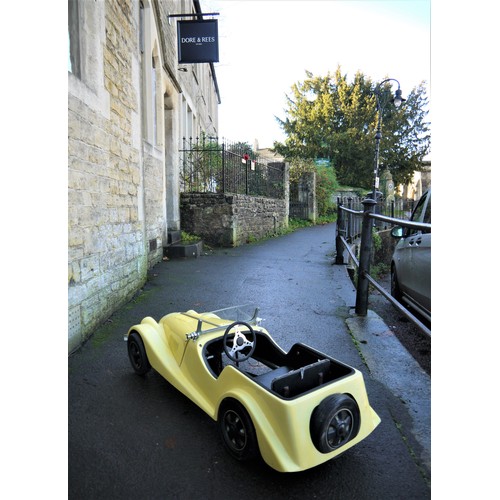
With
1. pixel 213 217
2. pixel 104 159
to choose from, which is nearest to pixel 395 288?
pixel 104 159

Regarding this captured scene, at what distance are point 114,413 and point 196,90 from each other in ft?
46.3

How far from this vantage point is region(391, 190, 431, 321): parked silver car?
3.77 m

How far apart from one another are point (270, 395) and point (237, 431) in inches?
12.7

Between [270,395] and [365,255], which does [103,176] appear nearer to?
[365,255]

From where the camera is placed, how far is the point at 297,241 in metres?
11.6

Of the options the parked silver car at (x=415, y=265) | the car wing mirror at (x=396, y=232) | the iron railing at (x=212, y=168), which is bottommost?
the parked silver car at (x=415, y=265)

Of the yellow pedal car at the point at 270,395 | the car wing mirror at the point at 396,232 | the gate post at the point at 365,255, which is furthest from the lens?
the car wing mirror at the point at 396,232

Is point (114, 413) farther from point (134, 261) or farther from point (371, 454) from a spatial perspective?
point (134, 261)

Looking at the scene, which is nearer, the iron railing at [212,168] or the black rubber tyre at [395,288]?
the black rubber tyre at [395,288]

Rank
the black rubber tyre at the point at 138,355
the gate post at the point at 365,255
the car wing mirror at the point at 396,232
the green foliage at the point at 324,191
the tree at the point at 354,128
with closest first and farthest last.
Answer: the black rubber tyre at the point at 138,355 → the gate post at the point at 365,255 → the car wing mirror at the point at 396,232 → the green foliage at the point at 324,191 → the tree at the point at 354,128

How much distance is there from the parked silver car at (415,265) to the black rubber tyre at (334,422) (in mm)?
2113

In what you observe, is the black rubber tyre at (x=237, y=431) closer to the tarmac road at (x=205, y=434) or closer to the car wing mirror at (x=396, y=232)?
the tarmac road at (x=205, y=434)

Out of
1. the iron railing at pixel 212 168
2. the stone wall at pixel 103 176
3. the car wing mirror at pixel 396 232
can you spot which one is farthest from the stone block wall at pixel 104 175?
the iron railing at pixel 212 168

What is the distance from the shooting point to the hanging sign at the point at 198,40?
8.27m
